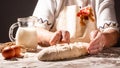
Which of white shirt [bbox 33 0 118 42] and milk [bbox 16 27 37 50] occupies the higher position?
white shirt [bbox 33 0 118 42]

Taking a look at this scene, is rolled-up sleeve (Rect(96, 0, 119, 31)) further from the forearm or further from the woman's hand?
the woman's hand

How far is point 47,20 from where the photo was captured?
1935mm

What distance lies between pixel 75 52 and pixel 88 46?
10cm

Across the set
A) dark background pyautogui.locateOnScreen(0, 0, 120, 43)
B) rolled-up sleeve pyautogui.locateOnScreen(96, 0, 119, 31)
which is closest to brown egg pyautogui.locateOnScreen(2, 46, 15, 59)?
rolled-up sleeve pyautogui.locateOnScreen(96, 0, 119, 31)

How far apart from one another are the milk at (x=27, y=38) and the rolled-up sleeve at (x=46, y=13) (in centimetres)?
38

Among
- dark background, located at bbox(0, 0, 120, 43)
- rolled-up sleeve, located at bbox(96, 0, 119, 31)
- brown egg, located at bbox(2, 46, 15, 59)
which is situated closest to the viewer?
brown egg, located at bbox(2, 46, 15, 59)

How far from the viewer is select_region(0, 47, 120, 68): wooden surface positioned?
119cm

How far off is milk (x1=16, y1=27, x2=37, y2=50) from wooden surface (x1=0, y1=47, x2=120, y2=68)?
0.14 m

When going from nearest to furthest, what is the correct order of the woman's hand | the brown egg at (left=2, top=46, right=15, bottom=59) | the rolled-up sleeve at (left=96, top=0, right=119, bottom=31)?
the brown egg at (left=2, top=46, right=15, bottom=59) → the woman's hand → the rolled-up sleeve at (left=96, top=0, right=119, bottom=31)

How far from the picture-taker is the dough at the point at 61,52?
1.28 meters

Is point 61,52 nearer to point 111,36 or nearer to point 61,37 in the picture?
point 61,37

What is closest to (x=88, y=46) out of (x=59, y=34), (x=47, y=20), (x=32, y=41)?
(x=59, y=34)

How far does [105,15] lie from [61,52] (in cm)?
68

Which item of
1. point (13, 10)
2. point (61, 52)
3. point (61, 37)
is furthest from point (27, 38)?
point (13, 10)
